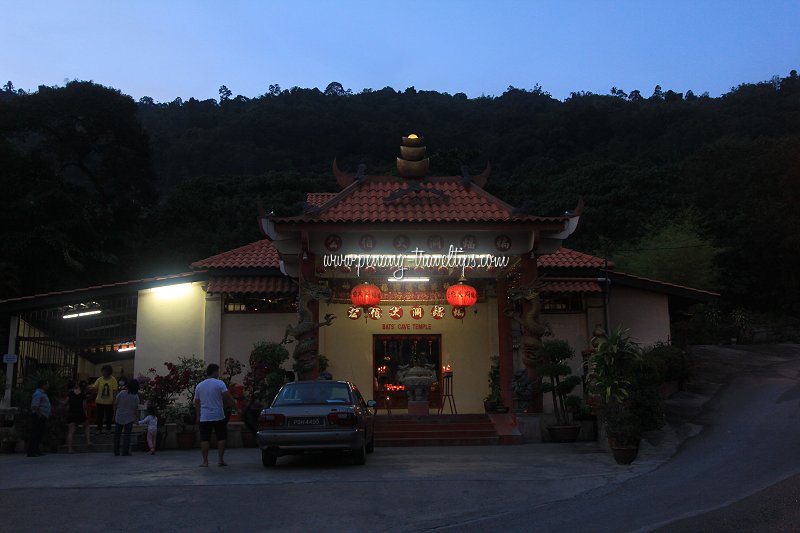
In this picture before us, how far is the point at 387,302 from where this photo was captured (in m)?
20.6

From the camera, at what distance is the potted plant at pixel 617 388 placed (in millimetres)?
11336

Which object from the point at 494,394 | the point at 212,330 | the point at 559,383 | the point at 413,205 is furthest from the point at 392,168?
the point at 559,383

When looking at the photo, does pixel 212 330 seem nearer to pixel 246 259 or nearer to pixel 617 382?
pixel 246 259

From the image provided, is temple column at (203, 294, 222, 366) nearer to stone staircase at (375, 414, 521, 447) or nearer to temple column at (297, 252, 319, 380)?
temple column at (297, 252, 319, 380)

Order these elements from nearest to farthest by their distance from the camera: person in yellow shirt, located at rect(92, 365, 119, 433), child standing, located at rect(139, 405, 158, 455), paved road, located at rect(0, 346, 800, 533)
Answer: paved road, located at rect(0, 346, 800, 533)
child standing, located at rect(139, 405, 158, 455)
person in yellow shirt, located at rect(92, 365, 119, 433)

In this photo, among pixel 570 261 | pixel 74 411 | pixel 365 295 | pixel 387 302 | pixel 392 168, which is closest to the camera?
pixel 74 411

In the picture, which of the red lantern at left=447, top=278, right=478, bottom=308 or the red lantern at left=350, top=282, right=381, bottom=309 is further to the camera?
the red lantern at left=447, top=278, right=478, bottom=308

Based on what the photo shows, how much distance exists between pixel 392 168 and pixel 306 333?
37.9 meters

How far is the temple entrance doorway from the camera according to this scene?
67.8 ft

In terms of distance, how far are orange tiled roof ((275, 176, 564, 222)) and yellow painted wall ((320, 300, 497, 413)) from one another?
3.81 m

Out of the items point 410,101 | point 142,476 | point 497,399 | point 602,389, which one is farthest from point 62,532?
point 410,101

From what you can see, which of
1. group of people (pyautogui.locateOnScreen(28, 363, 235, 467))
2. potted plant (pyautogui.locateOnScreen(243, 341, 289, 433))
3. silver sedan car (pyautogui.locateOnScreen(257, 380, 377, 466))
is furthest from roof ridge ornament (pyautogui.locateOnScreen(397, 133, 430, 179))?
silver sedan car (pyautogui.locateOnScreen(257, 380, 377, 466))

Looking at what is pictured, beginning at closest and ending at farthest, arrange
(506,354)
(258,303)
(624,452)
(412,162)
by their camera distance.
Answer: (624,452) < (506,354) < (412,162) < (258,303)

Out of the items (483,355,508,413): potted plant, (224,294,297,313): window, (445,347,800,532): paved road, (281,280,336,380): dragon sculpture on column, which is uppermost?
(224,294,297,313): window
